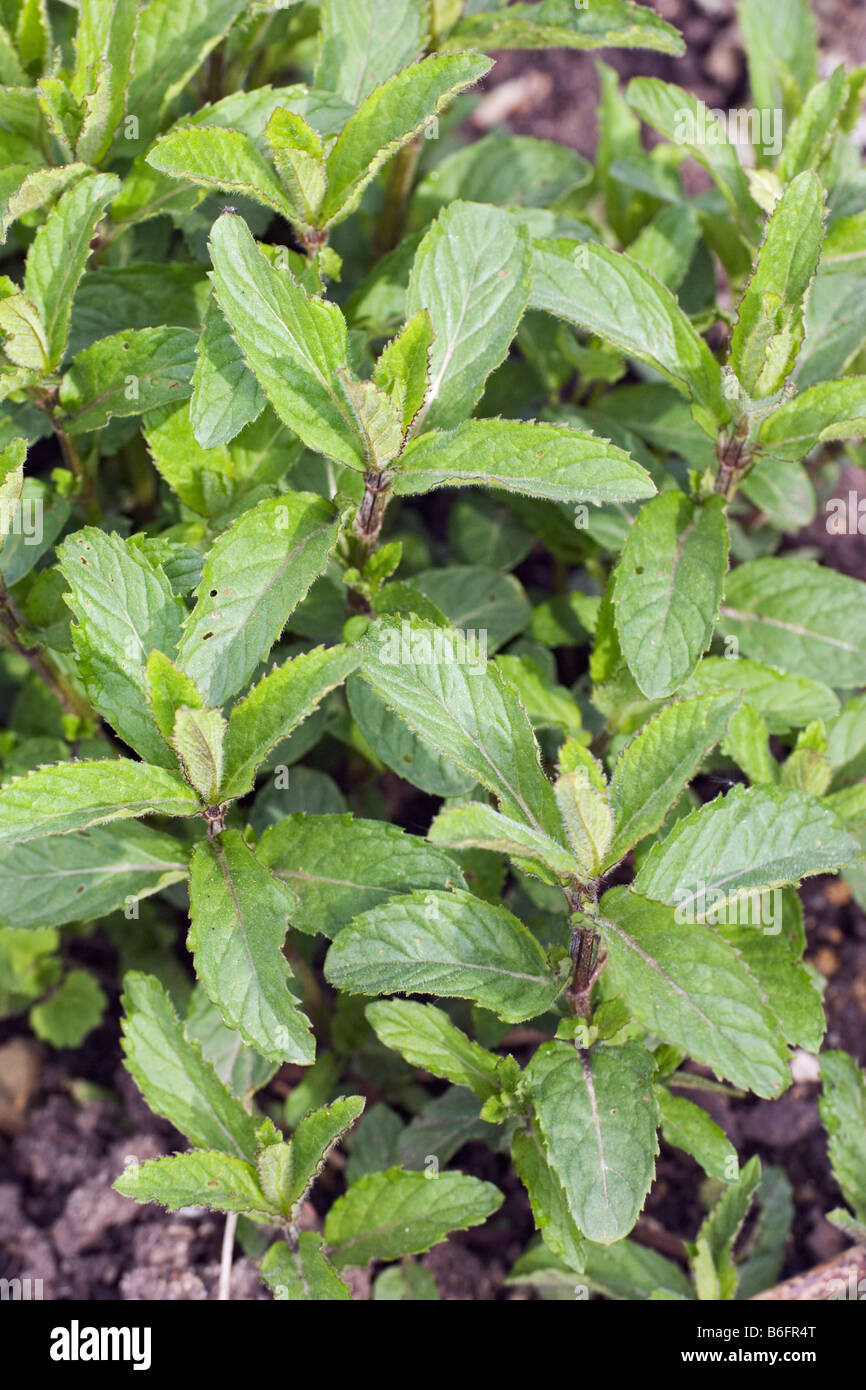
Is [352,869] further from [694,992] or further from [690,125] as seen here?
[690,125]

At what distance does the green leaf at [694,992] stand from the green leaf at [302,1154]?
53 cm

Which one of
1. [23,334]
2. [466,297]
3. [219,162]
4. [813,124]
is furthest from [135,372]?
[813,124]

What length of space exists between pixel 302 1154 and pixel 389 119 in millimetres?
1794

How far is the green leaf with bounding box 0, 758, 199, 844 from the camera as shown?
1756 mm

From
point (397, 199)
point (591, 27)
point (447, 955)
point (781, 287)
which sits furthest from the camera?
point (397, 199)

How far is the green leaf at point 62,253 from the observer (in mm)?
2068

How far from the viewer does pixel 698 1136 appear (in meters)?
2.12

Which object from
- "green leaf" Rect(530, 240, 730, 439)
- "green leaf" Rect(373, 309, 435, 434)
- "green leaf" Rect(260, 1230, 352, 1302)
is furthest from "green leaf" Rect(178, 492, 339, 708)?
"green leaf" Rect(260, 1230, 352, 1302)

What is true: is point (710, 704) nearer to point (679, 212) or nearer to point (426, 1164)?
point (426, 1164)

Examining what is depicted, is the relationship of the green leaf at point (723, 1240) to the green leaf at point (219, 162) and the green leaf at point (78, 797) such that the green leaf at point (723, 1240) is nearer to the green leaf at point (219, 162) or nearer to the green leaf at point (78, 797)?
the green leaf at point (78, 797)

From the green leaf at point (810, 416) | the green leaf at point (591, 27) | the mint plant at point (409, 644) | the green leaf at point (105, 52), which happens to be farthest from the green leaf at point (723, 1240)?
the green leaf at point (105, 52)

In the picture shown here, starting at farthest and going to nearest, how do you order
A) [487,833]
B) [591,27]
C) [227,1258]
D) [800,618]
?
[800,618] < [227,1258] < [591,27] < [487,833]

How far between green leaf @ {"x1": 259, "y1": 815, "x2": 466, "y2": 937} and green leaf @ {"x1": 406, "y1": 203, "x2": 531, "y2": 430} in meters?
0.70

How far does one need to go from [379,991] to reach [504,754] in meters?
0.42
